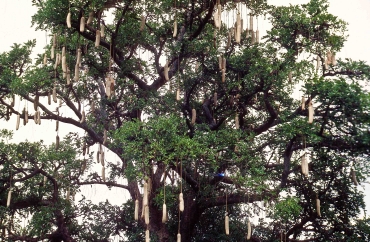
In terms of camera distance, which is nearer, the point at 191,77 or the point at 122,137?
the point at 122,137

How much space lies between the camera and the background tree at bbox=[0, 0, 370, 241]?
6.29 meters

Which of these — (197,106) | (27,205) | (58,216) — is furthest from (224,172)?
(27,205)

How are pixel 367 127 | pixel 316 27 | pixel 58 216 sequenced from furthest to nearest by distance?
pixel 58 216
pixel 316 27
pixel 367 127

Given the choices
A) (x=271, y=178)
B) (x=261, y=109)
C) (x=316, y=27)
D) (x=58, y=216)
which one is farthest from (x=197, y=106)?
(x=58, y=216)

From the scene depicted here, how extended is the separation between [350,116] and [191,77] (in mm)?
2636

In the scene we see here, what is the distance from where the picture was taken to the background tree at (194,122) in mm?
6293

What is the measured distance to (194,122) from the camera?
719cm

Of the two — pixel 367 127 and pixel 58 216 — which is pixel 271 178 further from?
pixel 58 216

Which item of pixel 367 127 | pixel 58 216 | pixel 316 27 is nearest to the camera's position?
pixel 367 127

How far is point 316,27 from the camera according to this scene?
6.80 metres

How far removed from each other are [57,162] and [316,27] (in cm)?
437

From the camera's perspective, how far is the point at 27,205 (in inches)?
311

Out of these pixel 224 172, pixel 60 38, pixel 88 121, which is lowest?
pixel 224 172

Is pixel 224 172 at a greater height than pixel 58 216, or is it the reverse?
pixel 224 172
